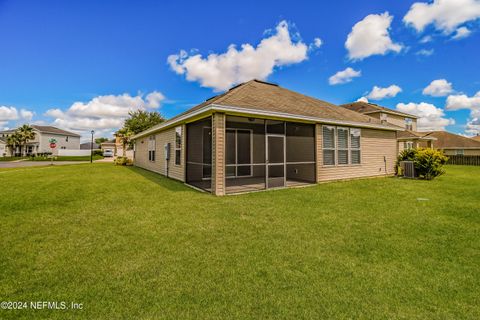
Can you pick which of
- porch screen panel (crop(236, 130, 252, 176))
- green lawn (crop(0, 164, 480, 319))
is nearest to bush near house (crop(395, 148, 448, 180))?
green lawn (crop(0, 164, 480, 319))

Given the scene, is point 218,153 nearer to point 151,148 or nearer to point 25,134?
point 151,148

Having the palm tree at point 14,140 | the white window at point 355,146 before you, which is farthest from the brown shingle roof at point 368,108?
the palm tree at point 14,140

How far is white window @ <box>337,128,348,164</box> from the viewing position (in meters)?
9.91

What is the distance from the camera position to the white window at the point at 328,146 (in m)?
9.50

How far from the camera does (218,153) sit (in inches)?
266

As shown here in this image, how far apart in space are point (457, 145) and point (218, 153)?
35205 millimetres

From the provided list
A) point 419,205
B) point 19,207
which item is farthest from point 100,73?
point 419,205

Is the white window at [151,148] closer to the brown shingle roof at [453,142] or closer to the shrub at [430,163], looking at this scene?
the shrub at [430,163]

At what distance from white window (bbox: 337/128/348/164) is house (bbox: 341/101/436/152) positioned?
548 inches

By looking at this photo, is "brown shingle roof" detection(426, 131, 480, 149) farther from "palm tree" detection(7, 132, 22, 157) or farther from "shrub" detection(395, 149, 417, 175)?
"palm tree" detection(7, 132, 22, 157)

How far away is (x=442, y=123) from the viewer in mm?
41562

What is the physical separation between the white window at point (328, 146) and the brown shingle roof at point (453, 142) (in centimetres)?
2516

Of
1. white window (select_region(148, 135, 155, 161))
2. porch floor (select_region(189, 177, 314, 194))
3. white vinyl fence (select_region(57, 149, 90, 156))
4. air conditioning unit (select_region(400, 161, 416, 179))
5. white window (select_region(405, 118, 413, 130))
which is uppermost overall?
white window (select_region(405, 118, 413, 130))

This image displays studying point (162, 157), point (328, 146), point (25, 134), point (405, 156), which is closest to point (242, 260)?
point (328, 146)
